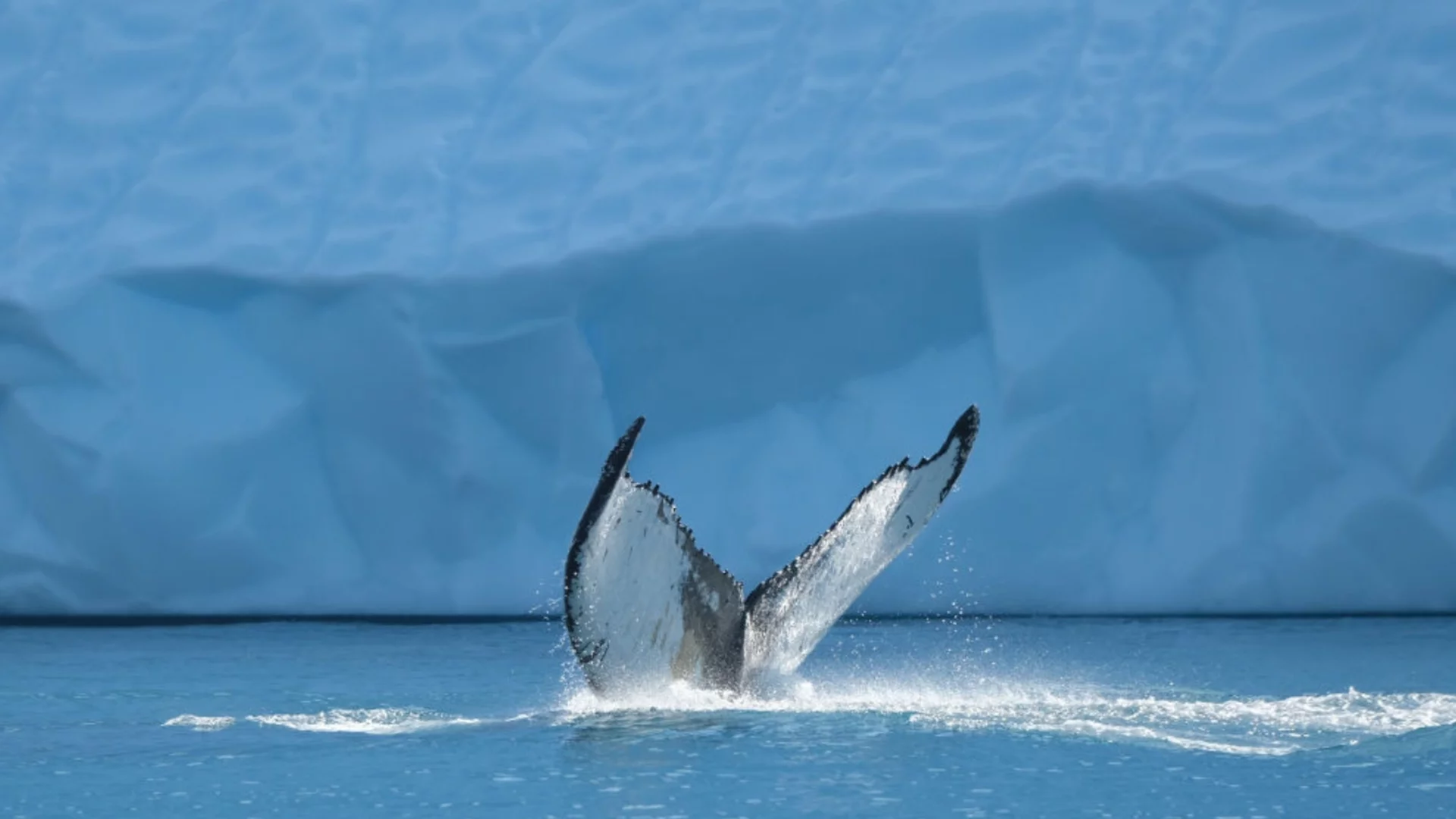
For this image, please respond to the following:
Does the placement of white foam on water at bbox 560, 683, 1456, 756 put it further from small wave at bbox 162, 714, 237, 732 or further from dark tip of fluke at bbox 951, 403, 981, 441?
small wave at bbox 162, 714, 237, 732

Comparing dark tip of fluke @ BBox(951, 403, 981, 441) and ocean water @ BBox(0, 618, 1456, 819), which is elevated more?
dark tip of fluke @ BBox(951, 403, 981, 441)

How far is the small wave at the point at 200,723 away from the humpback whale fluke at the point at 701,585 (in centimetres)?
203

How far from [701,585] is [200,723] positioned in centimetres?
301

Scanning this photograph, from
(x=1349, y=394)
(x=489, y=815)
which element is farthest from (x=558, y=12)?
(x=489, y=815)

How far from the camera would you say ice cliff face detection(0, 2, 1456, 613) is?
52.2 ft

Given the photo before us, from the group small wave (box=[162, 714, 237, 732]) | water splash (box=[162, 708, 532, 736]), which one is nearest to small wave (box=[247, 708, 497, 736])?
water splash (box=[162, 708, 532, 736])

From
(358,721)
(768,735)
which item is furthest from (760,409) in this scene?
(768,735)

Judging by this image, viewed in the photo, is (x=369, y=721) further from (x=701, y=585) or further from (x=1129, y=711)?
(x=1129, y=711)

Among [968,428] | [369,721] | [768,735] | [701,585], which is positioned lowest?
[768,735]

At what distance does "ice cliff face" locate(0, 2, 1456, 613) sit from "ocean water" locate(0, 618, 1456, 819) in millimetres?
2169

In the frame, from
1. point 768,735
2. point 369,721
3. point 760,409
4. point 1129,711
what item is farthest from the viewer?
point 760,409

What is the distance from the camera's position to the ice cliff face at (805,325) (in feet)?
52.2

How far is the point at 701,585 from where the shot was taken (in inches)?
355

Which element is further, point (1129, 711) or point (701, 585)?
point (1129, 711)
